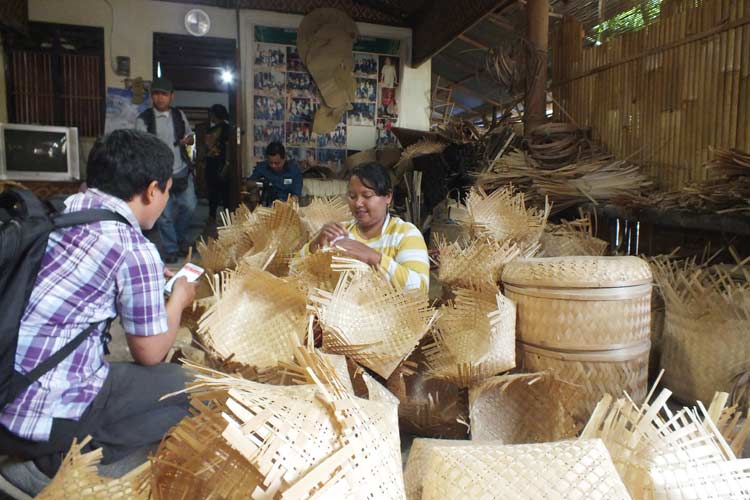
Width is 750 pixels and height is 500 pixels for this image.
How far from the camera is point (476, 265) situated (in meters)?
1.98

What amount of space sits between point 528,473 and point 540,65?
156 inches

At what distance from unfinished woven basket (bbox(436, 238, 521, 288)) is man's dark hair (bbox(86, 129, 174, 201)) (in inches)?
46.3

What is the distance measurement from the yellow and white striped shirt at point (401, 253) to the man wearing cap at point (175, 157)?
8.90 ft

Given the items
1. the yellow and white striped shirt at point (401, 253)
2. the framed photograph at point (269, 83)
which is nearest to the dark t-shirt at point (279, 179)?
the framed photograph at point (269, 83)

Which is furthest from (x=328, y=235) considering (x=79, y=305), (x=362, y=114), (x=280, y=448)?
(x=362, y=114)

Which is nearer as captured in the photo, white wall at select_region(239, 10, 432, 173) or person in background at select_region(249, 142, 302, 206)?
person in background at select_region(249, 142, 302, 206)

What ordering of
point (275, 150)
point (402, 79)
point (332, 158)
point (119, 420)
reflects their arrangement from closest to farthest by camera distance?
point (119, 420)
point (275, 150)
point (332, 158)
point (402, 79)

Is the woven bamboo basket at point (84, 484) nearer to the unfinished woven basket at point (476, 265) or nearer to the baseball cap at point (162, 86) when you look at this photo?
the unfinished woven basket at point (476, 265)

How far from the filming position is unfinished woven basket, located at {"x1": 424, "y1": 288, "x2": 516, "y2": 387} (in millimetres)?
1510

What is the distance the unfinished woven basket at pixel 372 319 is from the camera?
58.4 inches

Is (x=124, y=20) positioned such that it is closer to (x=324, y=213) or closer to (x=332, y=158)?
(x=332, y=158)

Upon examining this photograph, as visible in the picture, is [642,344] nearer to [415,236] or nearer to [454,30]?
[415,236]

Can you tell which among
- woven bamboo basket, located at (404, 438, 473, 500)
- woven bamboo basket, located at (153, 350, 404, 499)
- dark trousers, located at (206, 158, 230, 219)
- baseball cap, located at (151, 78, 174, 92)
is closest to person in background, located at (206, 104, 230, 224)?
dark trousers, located at (206, 158, 230, 219)

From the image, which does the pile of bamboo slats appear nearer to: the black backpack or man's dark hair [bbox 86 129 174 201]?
man's dark hair [bbox 86 129 174 201]
